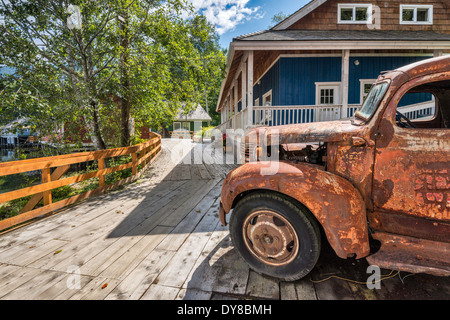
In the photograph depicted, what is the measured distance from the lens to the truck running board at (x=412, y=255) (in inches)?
69.4

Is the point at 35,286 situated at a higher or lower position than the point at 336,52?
lower

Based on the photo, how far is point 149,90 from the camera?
7590mm

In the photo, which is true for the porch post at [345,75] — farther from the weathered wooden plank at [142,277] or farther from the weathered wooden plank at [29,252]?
the weathered wooden plank at [29,252]

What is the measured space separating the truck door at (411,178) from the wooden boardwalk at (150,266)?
62cm

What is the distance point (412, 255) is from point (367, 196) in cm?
53

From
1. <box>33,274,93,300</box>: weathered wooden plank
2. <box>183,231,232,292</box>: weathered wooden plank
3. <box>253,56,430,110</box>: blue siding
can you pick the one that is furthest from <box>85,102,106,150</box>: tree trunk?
<box>253,56,430,110</box>: blue siding

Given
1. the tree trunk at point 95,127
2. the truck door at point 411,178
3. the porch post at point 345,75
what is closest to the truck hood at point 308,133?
the truck door at point 411,178

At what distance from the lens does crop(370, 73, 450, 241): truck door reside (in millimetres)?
1809

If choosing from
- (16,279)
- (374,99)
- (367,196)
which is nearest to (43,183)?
(16,279)

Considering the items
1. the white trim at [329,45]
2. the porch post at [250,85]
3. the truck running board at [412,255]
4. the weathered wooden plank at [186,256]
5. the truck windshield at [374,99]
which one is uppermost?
the white trim at [329,45]

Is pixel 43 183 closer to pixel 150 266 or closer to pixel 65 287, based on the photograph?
pixel 65 287

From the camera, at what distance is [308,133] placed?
2203mm
